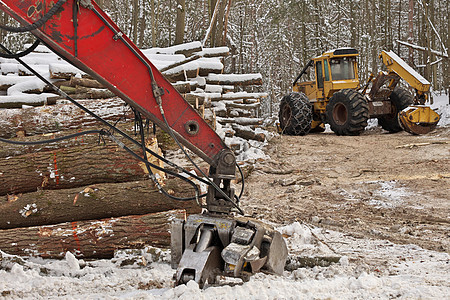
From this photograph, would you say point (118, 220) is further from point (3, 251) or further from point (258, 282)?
point (258, 282)

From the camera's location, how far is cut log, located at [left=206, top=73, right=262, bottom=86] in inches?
499

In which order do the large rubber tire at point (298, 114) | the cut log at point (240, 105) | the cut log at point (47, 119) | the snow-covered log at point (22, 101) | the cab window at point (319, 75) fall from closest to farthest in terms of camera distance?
the cut log at point (47, 119) < the snow-covered log at point (22, 101) < the cut log at point (240, 105) < the large rubber tire at point (298, 114) < the cab window at point (319, 75)

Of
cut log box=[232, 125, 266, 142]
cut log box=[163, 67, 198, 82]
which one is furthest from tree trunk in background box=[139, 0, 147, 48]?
cut log box=[232, 125, 266, 142]

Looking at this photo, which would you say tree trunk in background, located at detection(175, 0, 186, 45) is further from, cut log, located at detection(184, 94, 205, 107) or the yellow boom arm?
cut log, located at detection(184, 94, 205, 107)

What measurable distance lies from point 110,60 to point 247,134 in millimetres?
9284

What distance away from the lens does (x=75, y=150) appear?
537cm

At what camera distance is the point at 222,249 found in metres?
3.47

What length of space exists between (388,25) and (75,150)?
2630 centimetres

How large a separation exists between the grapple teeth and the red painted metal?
10.5m

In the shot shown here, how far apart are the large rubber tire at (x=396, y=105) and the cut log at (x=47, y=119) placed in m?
10.4

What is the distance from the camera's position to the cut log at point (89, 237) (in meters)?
4.38

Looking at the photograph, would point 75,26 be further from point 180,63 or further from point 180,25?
point 180,25

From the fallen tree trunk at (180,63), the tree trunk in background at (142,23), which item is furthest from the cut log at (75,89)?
the tree trunk in background at (142,23)

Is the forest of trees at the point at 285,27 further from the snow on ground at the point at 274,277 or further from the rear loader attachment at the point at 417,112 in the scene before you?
the snow on ground at the point at 274,277
